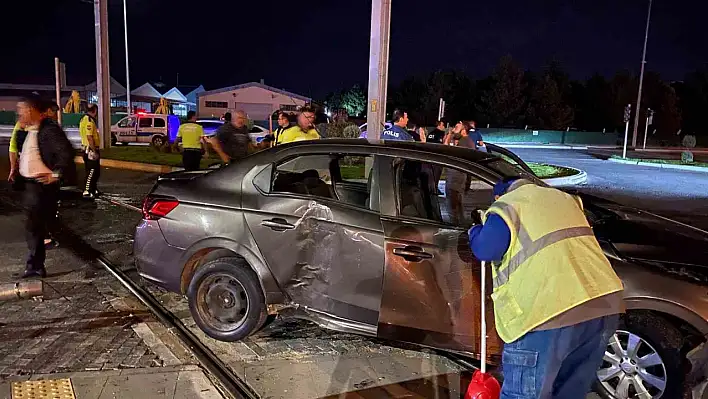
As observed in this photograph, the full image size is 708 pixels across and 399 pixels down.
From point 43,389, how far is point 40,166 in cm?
280

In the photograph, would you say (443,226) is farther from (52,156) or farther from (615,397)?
(52,156)

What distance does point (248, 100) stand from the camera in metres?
57.8

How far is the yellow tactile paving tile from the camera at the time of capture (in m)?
3.64

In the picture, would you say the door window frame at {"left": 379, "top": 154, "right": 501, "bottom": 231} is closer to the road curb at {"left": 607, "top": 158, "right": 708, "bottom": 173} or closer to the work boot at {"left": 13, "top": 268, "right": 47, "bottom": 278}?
the work boot at {"left": 13, "top": 268, "right": 47, "bottom": 278}

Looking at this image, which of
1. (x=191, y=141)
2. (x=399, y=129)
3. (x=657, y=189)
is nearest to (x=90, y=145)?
(x=191, y=141)

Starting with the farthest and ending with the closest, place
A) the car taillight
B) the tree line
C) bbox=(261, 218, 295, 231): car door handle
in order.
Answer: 1. the tree line
2. the car taillight
3. bbox=(261, 218, 295, 231): car door handle

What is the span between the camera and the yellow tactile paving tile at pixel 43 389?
12.0 ft

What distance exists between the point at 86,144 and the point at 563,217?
991cm

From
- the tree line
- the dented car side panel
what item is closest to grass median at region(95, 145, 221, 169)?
the dented car side panel

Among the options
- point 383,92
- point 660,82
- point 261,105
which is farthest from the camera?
point 261,105

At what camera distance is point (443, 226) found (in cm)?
384

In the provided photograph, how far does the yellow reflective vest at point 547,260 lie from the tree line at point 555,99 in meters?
52.0

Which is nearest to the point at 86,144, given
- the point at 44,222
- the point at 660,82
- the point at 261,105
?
the point at 44,222

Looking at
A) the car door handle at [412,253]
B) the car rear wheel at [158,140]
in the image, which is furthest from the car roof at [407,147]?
the car rear wheel at [158,140]
